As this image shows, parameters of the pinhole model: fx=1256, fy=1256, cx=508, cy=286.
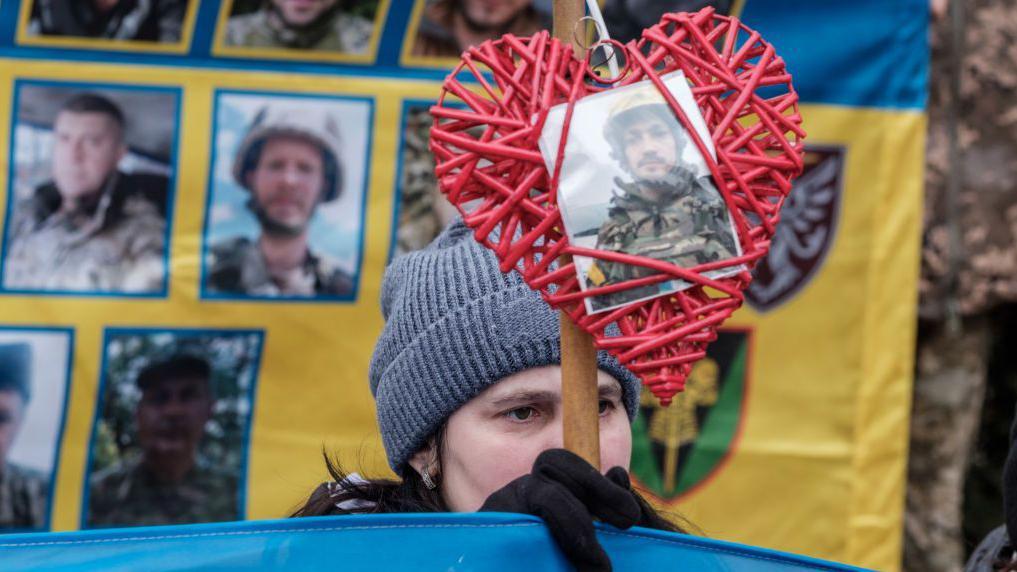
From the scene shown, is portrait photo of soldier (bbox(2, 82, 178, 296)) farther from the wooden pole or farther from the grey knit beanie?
the wooden pole

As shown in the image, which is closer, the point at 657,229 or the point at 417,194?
the point at 657,229

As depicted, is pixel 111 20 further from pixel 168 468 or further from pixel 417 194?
pixel 168 468

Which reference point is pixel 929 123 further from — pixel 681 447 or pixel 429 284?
pixel 429 284

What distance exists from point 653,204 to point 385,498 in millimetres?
557

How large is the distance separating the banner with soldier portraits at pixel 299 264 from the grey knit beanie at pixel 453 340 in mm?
848

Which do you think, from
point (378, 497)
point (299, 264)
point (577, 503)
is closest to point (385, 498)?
point (378, 497)

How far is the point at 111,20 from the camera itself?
2.12m

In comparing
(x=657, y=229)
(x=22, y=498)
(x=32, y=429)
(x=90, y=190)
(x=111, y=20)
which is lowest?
(x=22, y=498)

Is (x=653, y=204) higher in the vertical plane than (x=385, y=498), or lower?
higher

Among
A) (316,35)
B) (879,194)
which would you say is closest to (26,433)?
(316,35)

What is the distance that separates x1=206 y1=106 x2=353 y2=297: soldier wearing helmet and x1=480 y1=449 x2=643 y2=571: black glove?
1384 mm

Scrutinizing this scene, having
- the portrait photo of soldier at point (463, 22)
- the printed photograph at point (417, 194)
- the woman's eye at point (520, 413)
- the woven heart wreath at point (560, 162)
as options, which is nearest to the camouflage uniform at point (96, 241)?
the printed photograph at point (417, 194)

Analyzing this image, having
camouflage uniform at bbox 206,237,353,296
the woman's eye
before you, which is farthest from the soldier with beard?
the woman's eye

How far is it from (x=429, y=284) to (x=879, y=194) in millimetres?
1478
